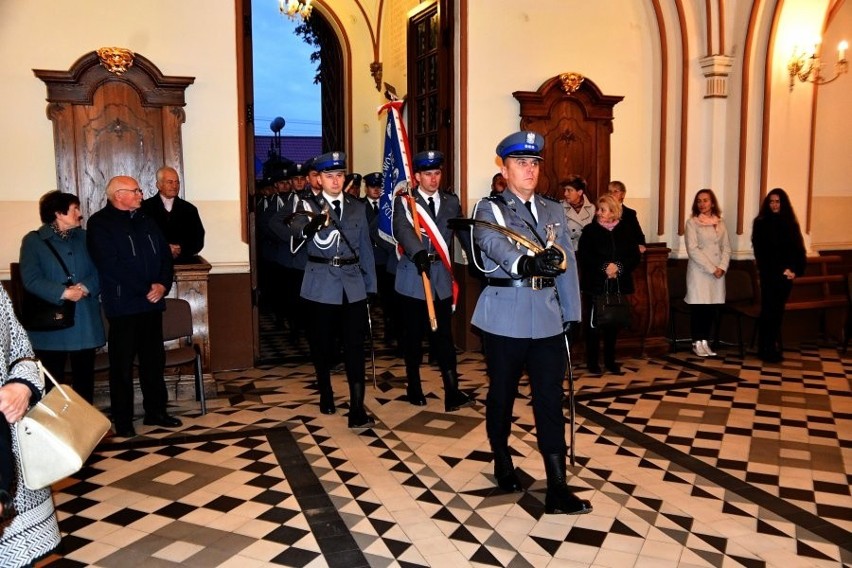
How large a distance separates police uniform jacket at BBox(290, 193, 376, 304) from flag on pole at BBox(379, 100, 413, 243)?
377mm

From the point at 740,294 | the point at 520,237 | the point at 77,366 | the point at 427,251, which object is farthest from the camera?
the point at 740,294

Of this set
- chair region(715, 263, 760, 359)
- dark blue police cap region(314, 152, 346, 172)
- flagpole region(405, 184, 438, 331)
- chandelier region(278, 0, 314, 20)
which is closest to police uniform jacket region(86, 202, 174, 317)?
dark blue police cap region(314, 152, 346, 172)

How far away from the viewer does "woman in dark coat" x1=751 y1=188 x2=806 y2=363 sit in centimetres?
657

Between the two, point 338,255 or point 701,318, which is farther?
point 701,318

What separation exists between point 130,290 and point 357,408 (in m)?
1.59

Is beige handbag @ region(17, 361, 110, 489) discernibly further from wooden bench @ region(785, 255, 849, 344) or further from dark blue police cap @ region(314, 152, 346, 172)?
wooden bench @ region(785, 255, 849, 344)

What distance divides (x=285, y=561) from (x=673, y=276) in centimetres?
536

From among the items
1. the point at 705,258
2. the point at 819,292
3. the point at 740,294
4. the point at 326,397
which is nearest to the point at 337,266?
the point at 326,397

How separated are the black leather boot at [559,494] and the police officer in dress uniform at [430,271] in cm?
167

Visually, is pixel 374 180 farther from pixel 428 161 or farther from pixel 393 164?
pixel 428 161

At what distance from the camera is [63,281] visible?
4.43 m

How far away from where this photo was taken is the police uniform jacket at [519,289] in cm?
330

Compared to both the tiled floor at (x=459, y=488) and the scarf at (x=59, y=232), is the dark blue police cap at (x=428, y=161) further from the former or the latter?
the scarf at (x=59, y=232)

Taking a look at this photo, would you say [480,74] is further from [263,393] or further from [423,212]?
[263,393]
